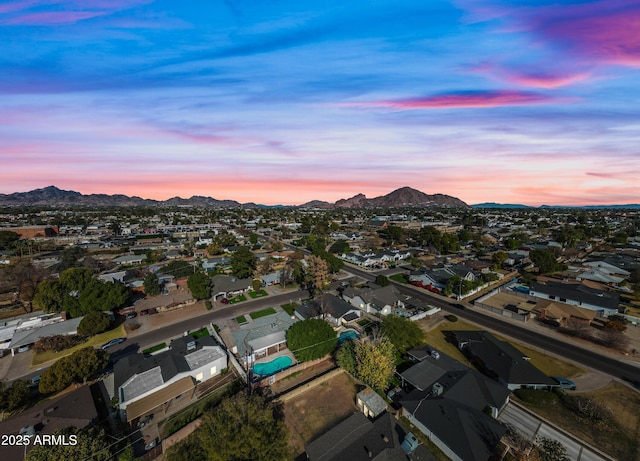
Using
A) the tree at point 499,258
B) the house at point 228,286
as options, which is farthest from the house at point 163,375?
the tree at point 499,258

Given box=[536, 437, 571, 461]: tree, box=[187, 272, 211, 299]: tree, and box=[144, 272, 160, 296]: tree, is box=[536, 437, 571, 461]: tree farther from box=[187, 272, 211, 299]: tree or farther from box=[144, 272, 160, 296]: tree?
box=[144, 272, 160, 296]: tree

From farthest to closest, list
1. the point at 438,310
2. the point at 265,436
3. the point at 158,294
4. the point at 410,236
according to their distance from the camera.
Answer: the point at 410,236 < the point at 158,294 < the point at 438,310 < the point at 265,436

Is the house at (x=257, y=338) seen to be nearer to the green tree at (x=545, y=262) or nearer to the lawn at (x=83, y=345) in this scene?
the lawn at (x=83, y=345)

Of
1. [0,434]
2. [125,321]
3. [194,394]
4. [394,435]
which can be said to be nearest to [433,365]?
[394,435]

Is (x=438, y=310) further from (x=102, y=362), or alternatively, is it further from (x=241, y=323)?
(x=102, y=362)

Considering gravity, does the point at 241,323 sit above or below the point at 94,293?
below

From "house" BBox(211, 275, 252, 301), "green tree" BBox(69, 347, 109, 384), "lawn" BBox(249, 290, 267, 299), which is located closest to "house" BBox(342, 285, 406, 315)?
"lawn" BBox(249, 290, 267, 299)
